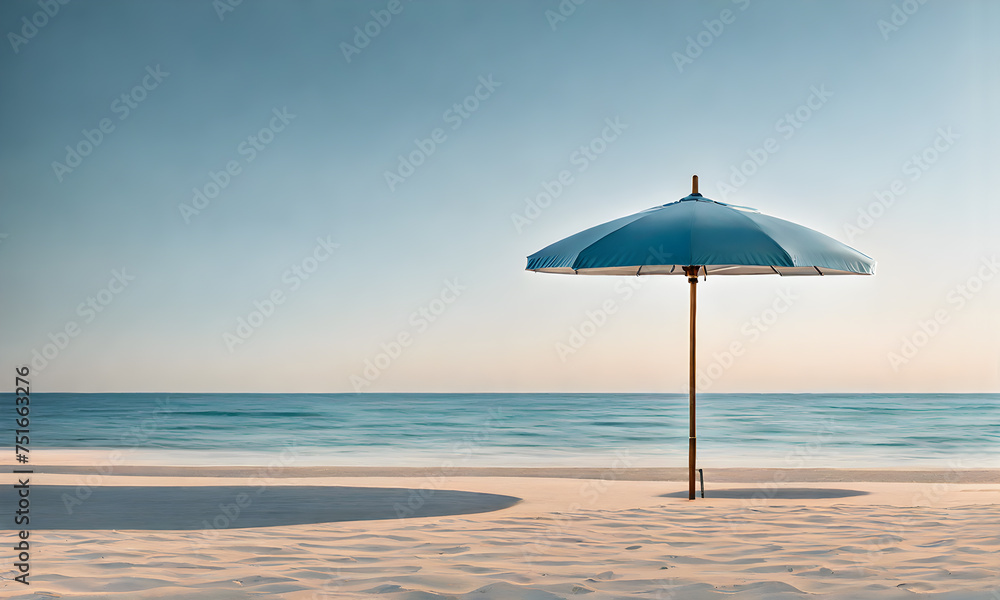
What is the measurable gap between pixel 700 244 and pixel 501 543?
2.17 metres

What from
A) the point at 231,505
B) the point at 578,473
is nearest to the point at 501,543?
the point at 231,505

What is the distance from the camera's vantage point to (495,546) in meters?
4.11

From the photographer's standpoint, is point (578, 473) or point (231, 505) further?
point (578, 473)

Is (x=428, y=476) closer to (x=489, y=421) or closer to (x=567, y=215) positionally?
(x=567, y=215)

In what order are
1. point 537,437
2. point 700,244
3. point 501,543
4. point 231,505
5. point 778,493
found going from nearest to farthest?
point 501,543 → point 700,244 → point 231,505 → point 778,493 → point 537,437

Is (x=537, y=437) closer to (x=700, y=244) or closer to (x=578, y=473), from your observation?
(x=578, y=473)

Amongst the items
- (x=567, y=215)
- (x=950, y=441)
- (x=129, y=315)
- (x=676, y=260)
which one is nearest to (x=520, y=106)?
(x=567, y=215)

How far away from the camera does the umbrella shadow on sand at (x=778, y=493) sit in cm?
649

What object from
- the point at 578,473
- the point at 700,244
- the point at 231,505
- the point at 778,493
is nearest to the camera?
the point at 700,244

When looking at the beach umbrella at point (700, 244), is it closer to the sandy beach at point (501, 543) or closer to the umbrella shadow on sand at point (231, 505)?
the sandy beach at point (501, 543)

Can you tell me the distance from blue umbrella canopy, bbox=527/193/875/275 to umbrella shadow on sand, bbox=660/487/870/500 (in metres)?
2.27

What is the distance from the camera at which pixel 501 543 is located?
420 cm

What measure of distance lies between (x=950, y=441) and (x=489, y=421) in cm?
1560

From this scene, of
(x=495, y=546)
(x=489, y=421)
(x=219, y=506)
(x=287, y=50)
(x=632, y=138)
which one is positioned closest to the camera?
(x=495, y=546)
